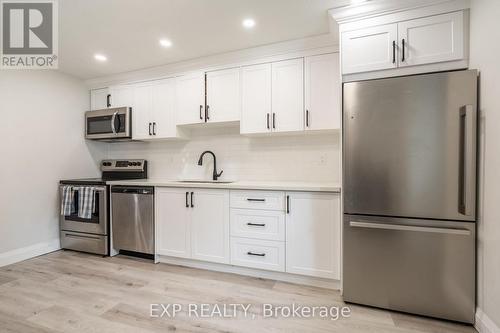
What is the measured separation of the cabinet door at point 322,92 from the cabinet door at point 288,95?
72 mm

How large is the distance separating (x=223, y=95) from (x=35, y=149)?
2408mm

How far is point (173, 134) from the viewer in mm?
3170

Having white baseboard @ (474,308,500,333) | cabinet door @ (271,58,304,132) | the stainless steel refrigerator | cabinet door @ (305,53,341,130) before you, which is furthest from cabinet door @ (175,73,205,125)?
white baseboard @ (474,308,500,333)

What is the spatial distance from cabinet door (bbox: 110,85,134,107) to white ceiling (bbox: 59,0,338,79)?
18.4 inches

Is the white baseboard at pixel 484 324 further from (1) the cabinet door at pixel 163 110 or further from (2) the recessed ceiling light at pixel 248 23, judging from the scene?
(1) the cabinet door at pixel 163 110

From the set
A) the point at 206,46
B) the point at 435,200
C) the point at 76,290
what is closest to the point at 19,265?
the point at 76,290

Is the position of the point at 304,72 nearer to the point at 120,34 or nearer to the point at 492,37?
the point at 492,37

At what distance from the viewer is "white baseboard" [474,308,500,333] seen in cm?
149

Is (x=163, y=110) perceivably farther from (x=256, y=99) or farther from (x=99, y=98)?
(x=256, y=99)

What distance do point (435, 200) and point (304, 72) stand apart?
1630 mm

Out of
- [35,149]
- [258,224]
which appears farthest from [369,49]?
[35,149]

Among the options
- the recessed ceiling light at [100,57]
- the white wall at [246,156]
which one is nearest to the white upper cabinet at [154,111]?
the white wall at [246,156]

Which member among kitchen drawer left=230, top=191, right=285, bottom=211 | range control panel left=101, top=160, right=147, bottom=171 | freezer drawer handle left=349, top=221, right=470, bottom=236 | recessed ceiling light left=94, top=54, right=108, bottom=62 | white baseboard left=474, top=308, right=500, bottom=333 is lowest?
white baseboard left=474, top=308, right=500, bottom=333

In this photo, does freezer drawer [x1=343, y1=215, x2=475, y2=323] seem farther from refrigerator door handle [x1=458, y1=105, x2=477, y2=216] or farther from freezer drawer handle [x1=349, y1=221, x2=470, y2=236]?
refrigerator door handle [x1=458, y1=105, x2=477, y2=216]
